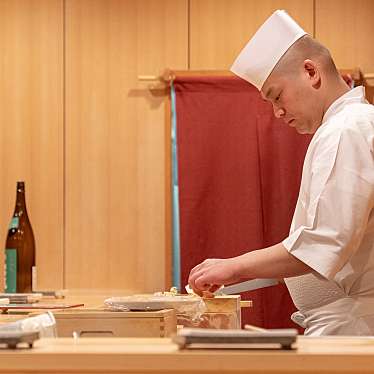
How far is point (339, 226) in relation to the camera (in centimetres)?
196

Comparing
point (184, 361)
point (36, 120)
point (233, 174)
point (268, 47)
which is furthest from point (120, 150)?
point (184, 361)

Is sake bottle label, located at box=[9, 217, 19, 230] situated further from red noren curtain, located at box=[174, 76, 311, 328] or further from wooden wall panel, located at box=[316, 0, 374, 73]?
wooden wall panel, located at box=[316, 0, 374, 73]

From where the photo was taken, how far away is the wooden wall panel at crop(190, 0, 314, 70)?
4277 millimetres

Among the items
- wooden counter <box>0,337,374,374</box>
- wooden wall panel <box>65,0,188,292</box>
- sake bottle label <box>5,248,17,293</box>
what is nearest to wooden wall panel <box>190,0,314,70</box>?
wooden wall panel <box>65,0,188,292</box>

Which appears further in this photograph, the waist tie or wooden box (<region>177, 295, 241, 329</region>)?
wooden box (<region>177, 295, 241, 329</region>)

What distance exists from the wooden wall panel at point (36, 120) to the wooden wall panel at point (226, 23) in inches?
26.6

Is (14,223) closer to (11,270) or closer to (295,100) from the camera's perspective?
(11,270)

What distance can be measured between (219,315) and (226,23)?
2245mm

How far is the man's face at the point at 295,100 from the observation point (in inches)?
92.0

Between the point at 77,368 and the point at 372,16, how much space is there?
338cm

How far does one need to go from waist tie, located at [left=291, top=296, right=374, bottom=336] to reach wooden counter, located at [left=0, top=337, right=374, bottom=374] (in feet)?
2.91

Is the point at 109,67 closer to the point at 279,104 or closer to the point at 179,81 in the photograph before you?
the point at 179,81

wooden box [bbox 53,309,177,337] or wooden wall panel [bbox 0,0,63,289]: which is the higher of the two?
wooden wall panel [bbox 0,0,63,289]

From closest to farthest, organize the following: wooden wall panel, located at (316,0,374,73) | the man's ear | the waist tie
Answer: the waist tie < the man's ear < wooden wall panel, located at (316,0,374,73)
